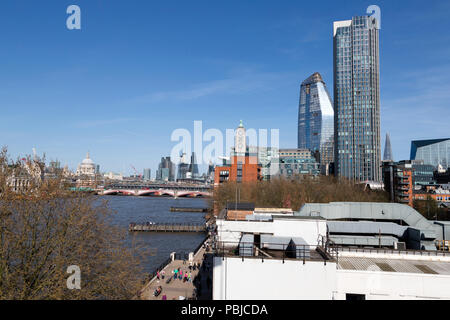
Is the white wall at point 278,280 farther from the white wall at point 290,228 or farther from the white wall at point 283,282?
the white wall at point 290,228

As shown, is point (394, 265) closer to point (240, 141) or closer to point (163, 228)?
point (163, 228)

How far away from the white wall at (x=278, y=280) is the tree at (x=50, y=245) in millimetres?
5193

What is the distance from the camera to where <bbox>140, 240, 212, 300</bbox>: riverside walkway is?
67.6 ft

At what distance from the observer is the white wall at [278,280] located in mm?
11398

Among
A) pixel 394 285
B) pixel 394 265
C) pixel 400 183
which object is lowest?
pixel 394 285

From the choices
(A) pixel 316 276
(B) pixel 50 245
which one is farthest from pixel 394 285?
(B) pixel 50 245

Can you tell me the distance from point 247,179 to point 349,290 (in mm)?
83215

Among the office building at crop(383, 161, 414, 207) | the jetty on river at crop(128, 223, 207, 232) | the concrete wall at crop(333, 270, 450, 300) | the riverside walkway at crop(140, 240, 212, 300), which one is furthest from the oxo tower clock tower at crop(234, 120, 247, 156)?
the concrete wall at crop(333, 270, 450, 300)

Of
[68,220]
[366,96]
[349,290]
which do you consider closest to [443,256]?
[349,290]

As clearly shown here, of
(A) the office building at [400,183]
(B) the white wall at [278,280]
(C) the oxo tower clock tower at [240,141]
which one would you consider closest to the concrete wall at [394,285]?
(B) the white wall at [278,280]

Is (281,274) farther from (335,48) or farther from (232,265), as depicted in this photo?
(335,48)

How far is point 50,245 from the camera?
13.2m

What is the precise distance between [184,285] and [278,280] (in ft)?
46.3

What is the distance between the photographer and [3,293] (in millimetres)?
11000
